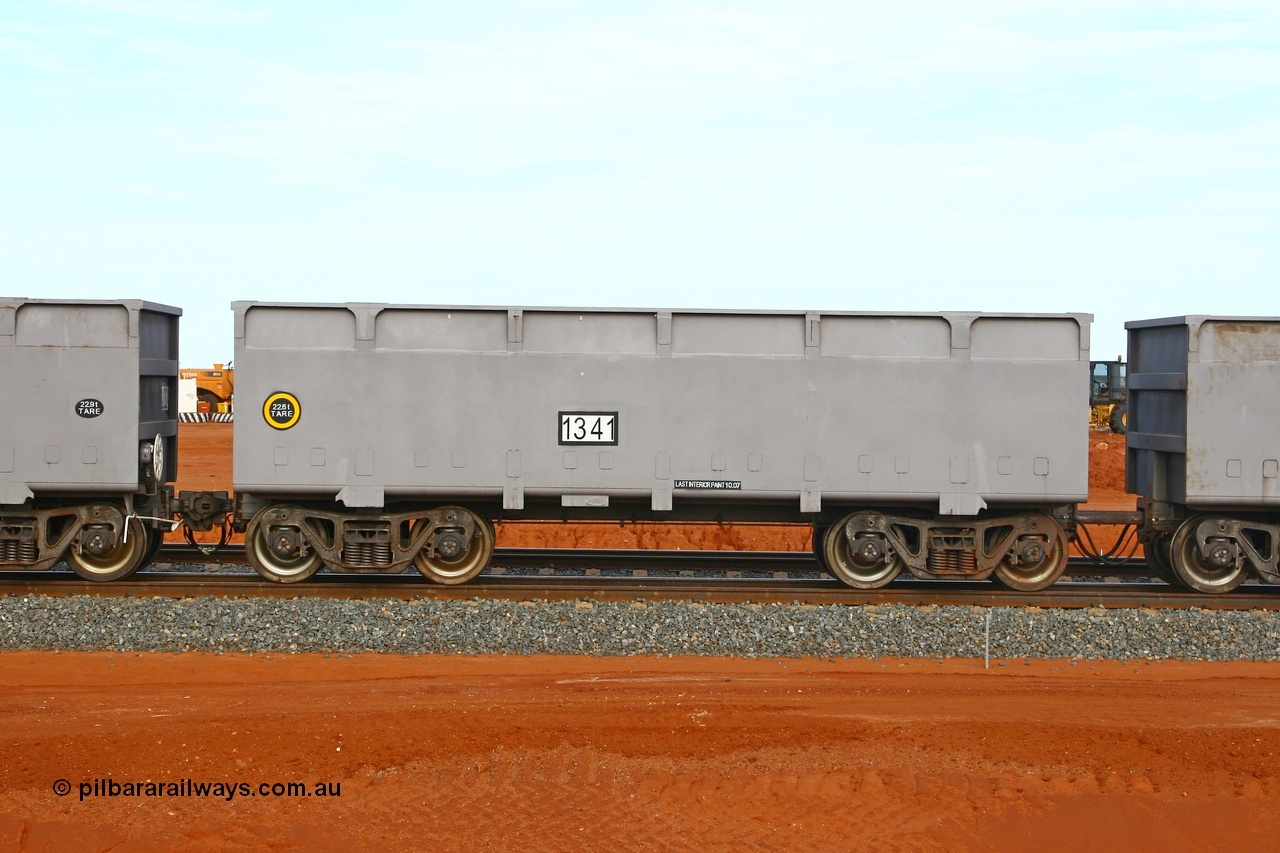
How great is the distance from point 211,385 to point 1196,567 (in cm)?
4477

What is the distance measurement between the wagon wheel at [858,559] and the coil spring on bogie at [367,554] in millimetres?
4859

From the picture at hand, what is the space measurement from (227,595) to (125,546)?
161cm

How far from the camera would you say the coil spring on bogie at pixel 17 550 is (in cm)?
1204

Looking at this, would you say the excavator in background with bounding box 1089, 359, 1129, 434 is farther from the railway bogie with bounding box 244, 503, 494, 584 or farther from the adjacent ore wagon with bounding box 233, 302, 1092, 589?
the railway bogie with bounding box 244, 503, 494, 584

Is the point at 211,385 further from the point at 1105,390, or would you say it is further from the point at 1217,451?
the point at 1217,451

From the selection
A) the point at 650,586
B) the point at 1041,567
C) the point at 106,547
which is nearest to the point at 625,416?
the point at 650,586

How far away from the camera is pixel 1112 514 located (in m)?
12.5

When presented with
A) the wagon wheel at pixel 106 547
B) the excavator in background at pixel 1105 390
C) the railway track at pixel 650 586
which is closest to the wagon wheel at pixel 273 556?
the railway track at pixel 650 586

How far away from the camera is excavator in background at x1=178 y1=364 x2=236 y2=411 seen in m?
48.6

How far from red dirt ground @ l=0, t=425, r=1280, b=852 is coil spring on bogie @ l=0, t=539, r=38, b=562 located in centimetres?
278

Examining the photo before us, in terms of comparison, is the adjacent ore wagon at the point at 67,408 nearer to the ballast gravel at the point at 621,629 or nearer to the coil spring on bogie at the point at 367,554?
the ballast gravel at the point at 621,629

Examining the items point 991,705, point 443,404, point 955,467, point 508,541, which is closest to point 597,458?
point 443,404

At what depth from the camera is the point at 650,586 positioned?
12000 mm

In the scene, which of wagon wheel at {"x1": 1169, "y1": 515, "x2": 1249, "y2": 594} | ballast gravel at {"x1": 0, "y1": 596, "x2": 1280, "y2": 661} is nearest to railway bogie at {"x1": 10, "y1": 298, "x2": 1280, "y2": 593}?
wagon wheel at {"x1": 1169, "y1": 515, "x2": 1249, "y2": 594}
